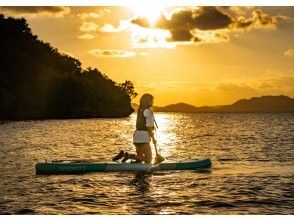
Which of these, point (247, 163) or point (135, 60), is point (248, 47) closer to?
point (135, 60)

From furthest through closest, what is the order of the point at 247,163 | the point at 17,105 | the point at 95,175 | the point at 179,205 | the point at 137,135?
the point at 17,105
the point at 247,163
the point at 95,175
the point at 137,135
the point at 179,205

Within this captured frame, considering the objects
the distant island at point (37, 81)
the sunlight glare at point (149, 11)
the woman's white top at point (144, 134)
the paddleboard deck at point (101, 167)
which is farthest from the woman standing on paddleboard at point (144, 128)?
the distant island at point (37, 81)

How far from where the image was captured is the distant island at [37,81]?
42812 millimetres

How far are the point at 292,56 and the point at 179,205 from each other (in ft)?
20.0

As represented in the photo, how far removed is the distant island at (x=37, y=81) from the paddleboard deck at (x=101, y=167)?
21153 mm

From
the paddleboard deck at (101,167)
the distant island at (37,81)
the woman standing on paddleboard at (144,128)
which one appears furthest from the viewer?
the distant island at (37,81)

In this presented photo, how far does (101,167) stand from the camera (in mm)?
15977

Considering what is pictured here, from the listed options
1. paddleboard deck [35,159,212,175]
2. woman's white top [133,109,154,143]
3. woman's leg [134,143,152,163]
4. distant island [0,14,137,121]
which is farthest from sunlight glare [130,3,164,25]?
distant island [0,14,137,121]

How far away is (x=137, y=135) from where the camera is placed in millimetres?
14930

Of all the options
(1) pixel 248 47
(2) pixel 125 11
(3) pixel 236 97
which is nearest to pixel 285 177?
(3) pixel 236 97

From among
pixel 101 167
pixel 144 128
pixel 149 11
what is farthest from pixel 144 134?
pixel 149 11

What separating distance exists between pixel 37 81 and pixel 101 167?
26408 mm

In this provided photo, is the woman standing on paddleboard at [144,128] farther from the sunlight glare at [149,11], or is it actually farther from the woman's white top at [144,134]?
the sunlight glare at [149,11]

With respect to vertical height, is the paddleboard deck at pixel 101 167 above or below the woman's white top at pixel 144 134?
below
